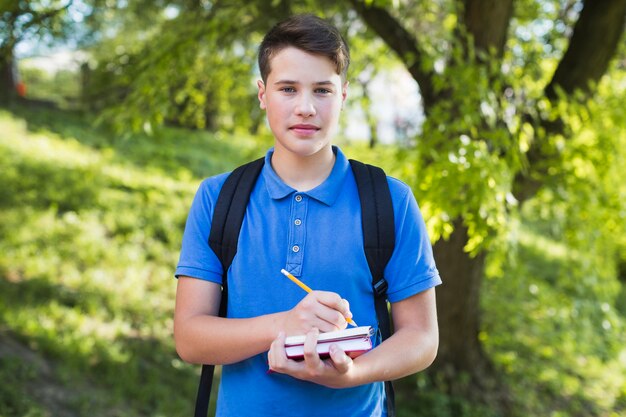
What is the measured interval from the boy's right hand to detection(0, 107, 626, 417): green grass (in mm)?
3116

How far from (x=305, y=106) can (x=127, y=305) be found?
627 cm

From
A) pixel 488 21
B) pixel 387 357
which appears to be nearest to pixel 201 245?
pixel 387 357

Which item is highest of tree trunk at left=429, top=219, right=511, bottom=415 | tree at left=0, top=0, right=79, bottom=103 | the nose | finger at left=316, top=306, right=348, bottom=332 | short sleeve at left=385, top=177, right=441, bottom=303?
tree at left=0, top=0, right=79, bottom=103

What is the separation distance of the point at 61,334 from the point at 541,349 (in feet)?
19.1

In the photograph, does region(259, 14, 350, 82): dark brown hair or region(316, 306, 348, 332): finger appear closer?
region(316, 306, 348, 332): finger

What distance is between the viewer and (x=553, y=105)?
5.61 metres

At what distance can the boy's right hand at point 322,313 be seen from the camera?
5.04 feet

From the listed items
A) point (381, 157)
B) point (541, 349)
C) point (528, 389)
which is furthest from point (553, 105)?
point (541, 349)

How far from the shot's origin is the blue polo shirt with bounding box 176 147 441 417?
70.9 inches

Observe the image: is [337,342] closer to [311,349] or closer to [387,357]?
[311,349]

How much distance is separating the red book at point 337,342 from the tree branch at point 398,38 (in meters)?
4.29

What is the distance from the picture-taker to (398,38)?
5594 mm

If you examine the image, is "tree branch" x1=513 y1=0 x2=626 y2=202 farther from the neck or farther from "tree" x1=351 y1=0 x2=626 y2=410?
the neck

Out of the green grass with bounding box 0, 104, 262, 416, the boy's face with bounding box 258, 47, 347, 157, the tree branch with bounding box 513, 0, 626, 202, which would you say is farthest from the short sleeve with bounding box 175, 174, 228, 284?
the tree branch with bounding box 513, 0, 626, 202
